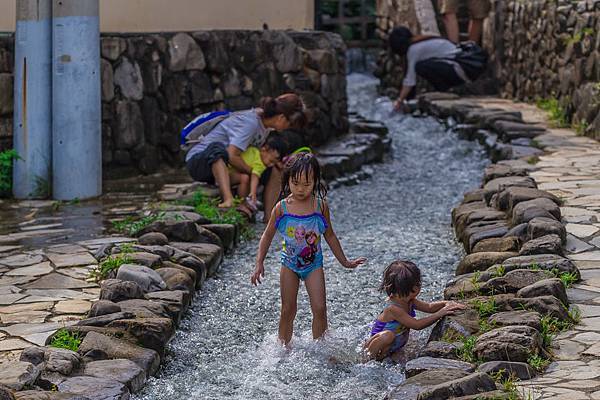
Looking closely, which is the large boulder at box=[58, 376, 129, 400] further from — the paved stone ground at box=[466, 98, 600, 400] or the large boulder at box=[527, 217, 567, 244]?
the large boulder at box=[527, 217, 567, 244]

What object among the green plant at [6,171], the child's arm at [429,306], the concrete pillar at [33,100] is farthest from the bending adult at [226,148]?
the child's arm at [429,306]

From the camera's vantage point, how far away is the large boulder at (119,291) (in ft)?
18.4

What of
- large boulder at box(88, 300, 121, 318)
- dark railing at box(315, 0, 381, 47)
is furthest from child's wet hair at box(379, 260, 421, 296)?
dark railing at box(315, 0, 381, 47)

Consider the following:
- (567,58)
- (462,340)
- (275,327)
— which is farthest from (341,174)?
(462,340)

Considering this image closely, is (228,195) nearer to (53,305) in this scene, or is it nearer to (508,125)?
(53,305)

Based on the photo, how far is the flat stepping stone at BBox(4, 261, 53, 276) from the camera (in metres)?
6.27

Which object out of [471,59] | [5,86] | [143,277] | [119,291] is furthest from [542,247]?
[471,59]

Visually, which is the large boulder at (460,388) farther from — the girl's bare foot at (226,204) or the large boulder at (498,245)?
the girl's bare foot at (226,204)

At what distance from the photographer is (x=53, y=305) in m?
5.67

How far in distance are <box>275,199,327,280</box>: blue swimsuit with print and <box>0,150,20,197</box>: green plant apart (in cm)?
355

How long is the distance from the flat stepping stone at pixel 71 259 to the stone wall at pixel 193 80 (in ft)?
8.70

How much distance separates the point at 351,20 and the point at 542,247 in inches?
431

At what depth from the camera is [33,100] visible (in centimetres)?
841

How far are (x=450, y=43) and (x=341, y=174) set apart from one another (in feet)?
14.9
